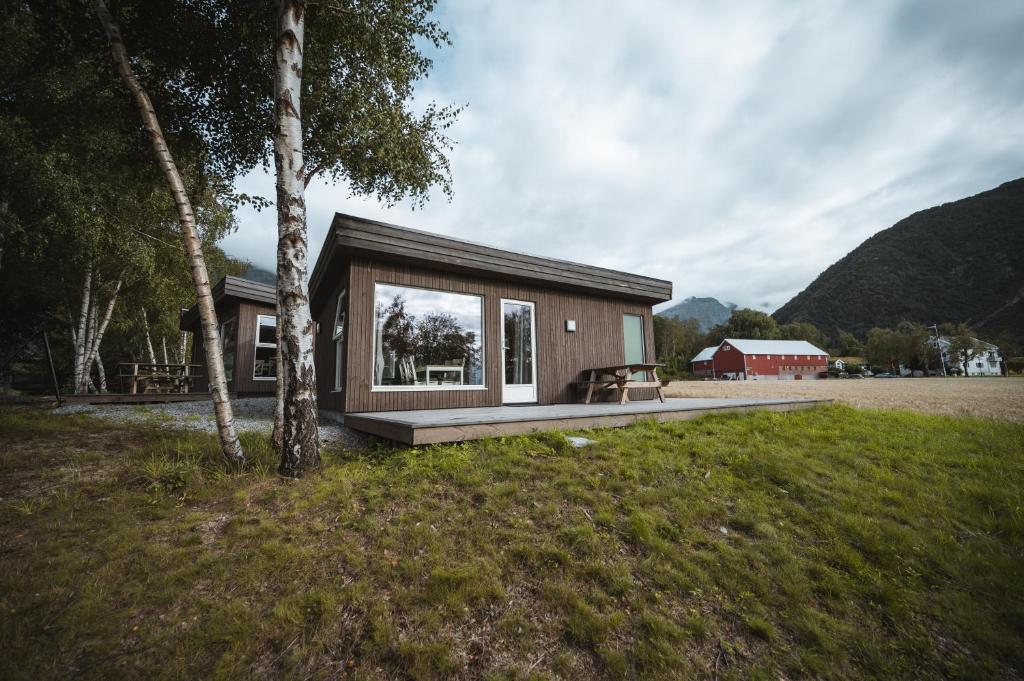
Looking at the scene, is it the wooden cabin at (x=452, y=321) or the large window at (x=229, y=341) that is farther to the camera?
the large window at (x=229, y=341)

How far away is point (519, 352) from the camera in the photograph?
7.23 metres

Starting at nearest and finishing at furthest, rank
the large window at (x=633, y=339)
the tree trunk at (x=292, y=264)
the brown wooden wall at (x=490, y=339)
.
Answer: the tree trunk at (x=292, y=264)
the brown wooden wall at (x=490, y=339)
the large window at (x=633, y=339)

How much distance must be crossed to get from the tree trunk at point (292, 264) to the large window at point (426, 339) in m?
2.24

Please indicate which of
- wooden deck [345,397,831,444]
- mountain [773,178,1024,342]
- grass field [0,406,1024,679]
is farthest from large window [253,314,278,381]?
mountain [773,178,1024,342]

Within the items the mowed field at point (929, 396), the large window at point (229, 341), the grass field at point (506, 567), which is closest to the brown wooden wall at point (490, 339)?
the grass field at point (506, 567)

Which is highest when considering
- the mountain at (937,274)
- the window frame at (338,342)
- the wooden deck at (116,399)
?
the mountain at (937,274)

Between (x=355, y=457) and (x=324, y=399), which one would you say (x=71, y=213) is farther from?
(x=355, y=457)

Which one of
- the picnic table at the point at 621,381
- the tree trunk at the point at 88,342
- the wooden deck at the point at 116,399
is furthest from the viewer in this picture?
the tree trunk at the point at 88,342

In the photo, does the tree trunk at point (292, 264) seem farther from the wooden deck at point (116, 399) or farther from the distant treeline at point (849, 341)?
the distant treeline at point (849, 341)

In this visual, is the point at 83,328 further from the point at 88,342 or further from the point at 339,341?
the point at 339,341

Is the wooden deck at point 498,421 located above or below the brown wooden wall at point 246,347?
below

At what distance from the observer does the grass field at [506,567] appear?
171 centimetres

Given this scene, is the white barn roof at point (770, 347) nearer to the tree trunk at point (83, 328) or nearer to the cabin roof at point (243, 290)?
the cabin roof at point (243, 290)

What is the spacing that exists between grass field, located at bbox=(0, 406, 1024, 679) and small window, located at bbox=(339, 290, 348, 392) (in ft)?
9.42
